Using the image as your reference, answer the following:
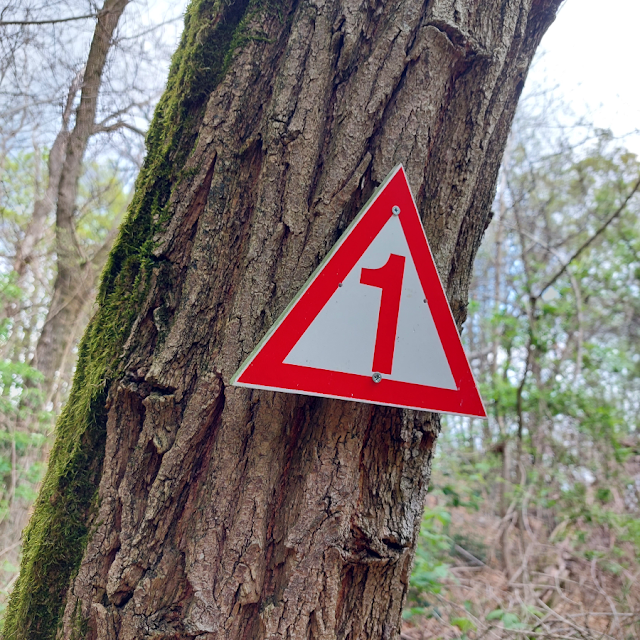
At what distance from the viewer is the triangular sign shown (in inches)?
43.9

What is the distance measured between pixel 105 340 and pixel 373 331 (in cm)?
85

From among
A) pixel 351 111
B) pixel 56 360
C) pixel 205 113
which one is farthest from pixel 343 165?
pixel 56 360

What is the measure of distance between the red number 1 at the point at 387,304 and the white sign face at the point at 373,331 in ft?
0.04

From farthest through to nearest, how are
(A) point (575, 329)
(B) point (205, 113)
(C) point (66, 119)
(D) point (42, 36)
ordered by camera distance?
(A) point (575, 329), (C) point (66, 119), (D) point (42, 36), (B) point (205, 113)

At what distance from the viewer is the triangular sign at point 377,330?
1.12 m

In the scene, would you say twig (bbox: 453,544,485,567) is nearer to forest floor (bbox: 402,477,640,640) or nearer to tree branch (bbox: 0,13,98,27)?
forest floor (bbox: 402,477,640,640)

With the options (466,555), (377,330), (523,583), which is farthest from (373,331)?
Answer: (466,555)

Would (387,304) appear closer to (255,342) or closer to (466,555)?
(255,342)

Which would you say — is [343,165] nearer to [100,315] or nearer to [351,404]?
[351,404]

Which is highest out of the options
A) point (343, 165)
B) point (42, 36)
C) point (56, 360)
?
point (42, 36)

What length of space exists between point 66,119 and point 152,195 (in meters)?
1.88

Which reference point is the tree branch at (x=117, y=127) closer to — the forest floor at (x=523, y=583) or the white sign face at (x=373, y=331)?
the white sign face at (x=373, y=331)

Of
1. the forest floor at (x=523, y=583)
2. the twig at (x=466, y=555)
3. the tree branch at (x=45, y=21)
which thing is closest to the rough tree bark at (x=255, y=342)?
the tree branch at (x=45, y=21)

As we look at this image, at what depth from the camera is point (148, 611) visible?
114 centimetres
